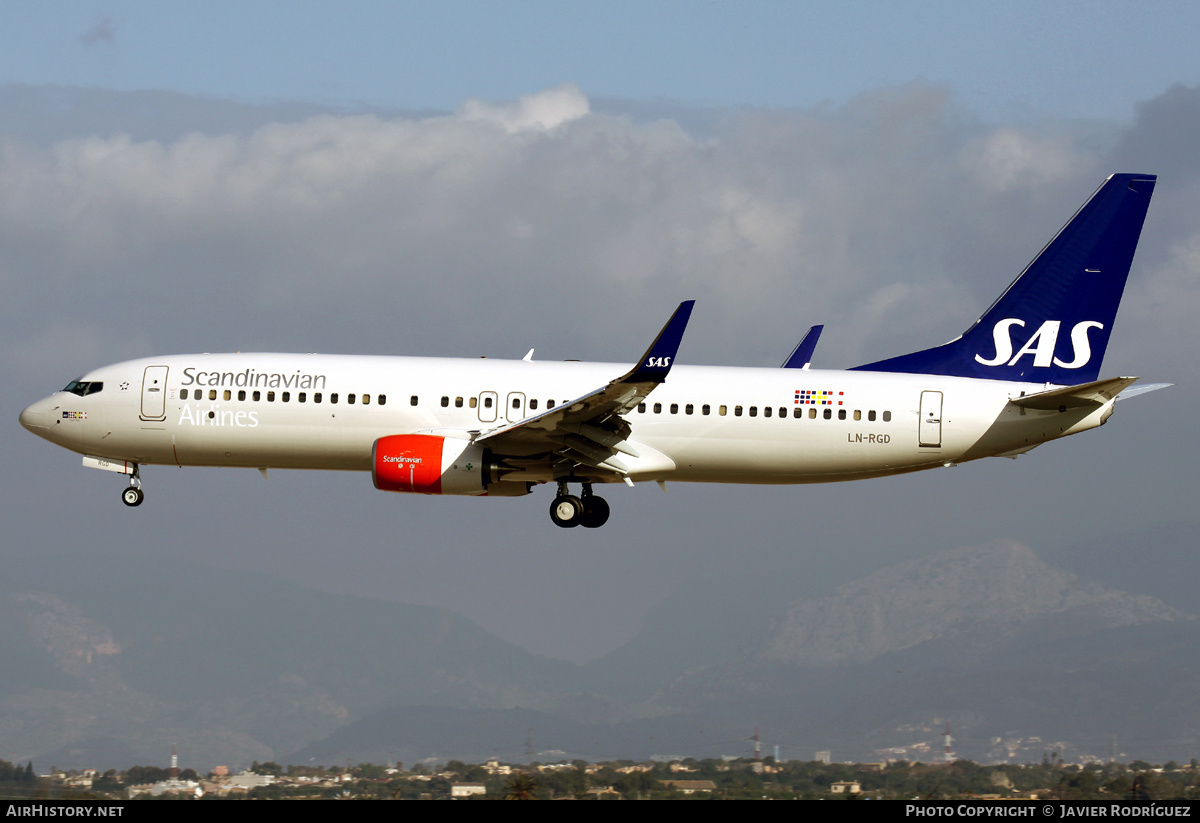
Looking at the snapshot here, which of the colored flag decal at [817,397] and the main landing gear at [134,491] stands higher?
the colored flag decal at [817,397]

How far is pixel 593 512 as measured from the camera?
37625 mm

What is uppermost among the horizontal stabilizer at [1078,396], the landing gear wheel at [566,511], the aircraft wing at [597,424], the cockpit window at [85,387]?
the cockpit window at [85,387]

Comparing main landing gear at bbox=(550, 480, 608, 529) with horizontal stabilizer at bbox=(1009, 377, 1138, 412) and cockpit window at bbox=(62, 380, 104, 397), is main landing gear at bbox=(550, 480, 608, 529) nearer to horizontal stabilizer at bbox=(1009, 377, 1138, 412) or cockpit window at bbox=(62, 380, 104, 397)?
horizontal stabilizer at bbox=(1009, 377, 1138, 412)

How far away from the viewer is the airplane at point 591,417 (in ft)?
115

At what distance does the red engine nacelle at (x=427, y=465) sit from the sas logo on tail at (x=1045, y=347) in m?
15.8

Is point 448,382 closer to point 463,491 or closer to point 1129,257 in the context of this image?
point 463,491

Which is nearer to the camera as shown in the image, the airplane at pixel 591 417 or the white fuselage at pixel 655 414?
the airplane at pixel 591 417

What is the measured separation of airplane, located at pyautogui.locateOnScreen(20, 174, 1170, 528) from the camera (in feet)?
115

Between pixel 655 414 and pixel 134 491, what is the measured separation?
55.0ft

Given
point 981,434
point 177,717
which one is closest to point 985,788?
point 981,434

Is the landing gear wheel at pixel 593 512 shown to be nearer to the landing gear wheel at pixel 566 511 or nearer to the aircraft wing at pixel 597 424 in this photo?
the landing gear wheel at pixel 566 511

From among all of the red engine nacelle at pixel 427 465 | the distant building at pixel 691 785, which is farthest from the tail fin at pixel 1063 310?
the distant building at pixel 691 785

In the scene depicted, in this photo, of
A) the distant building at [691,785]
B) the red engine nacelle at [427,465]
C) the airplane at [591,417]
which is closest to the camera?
the distant building at [691,785]
